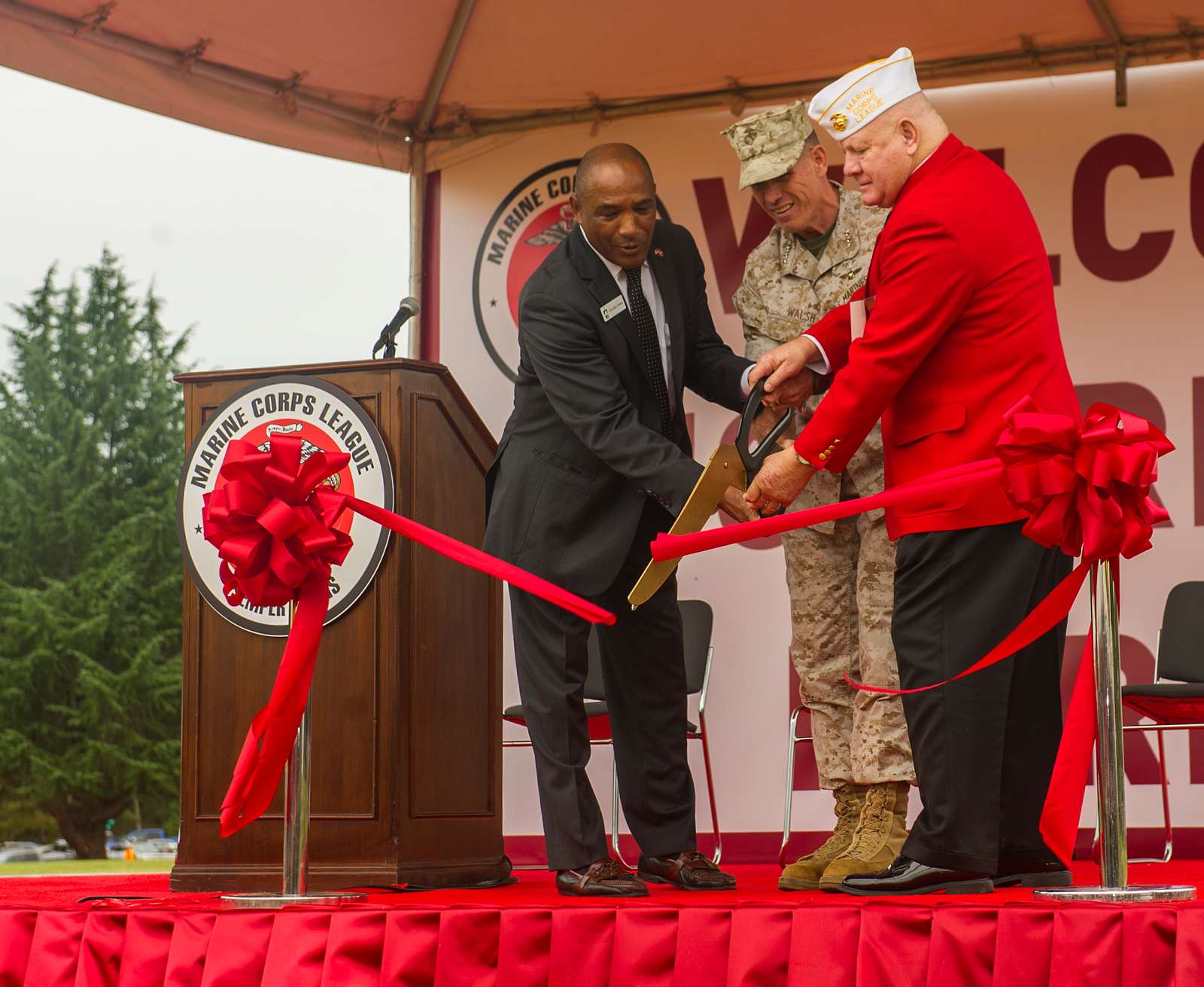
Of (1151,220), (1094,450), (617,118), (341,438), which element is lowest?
(1094,450)

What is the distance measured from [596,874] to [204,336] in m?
26.1

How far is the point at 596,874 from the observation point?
324cm

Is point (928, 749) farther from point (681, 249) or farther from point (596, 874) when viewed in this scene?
point (681, 249)

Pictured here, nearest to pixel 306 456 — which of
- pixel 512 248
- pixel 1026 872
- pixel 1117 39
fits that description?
pixel 1026 872

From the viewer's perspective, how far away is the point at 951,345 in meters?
3.04

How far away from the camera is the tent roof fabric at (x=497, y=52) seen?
5172 mm

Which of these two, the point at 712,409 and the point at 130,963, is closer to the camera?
the point at 130,963

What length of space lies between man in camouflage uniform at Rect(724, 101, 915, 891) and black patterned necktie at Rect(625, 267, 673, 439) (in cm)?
37

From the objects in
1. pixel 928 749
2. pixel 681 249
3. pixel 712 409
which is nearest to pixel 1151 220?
pixel 712 409

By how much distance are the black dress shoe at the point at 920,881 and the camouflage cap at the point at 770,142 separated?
1668mm

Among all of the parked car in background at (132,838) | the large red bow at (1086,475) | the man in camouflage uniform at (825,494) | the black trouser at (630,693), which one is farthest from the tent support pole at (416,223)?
the parked car in background at (132,838)

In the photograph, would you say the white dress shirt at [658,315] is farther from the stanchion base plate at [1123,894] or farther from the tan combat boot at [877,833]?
the stanchion base plate at [1123,894]

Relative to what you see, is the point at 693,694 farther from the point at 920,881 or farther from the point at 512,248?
the point at 920,881

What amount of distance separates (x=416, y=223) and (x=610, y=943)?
418 centimetres
